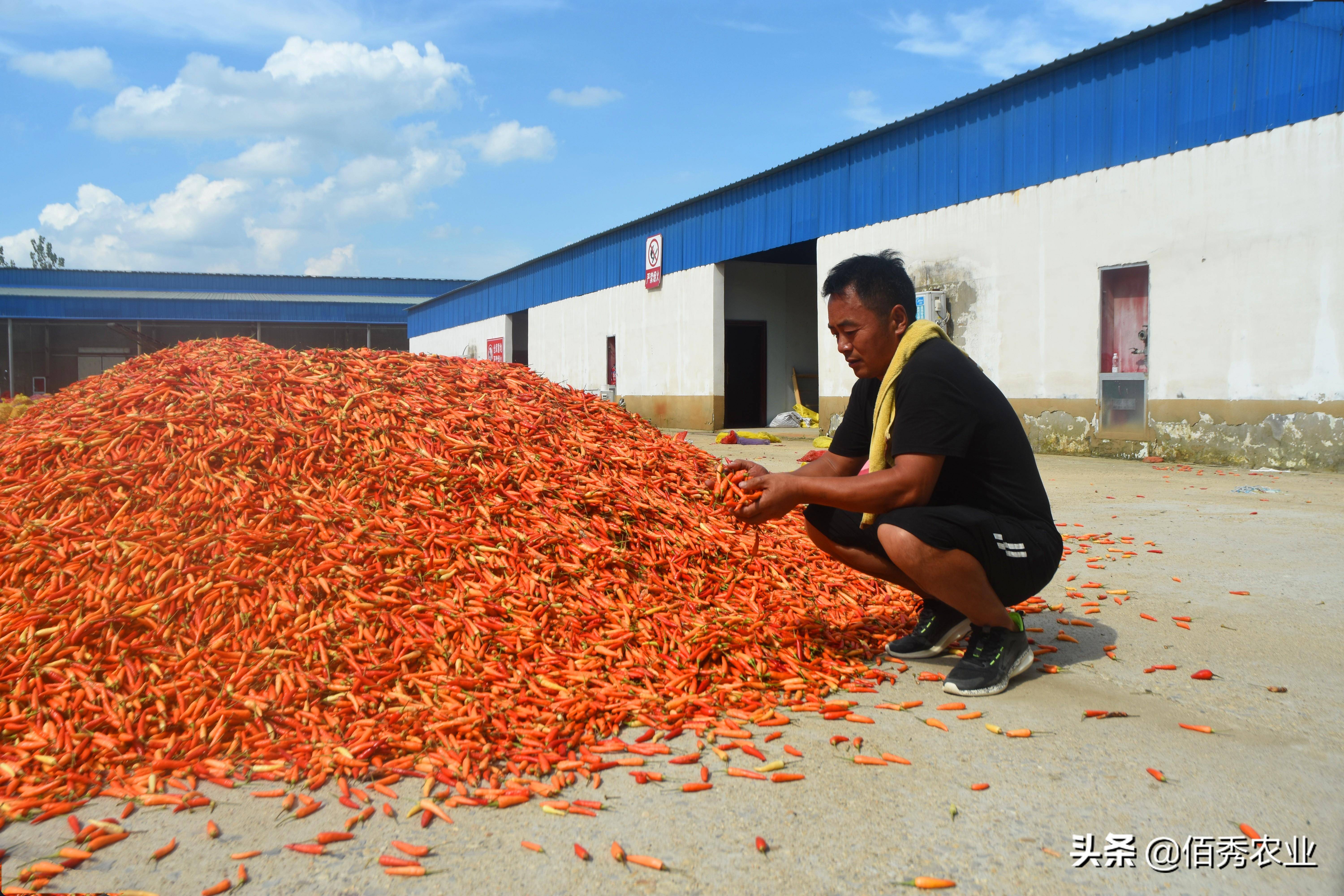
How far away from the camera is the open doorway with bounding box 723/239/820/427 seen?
878 inches

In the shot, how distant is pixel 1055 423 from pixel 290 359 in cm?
1139

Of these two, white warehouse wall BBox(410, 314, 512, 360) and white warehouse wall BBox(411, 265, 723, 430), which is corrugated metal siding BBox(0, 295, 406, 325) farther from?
white warehouse wall BBox(411, 265, 723, 430)

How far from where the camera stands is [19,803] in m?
2.35

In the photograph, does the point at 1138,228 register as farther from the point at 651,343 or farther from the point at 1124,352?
the point at 651,343

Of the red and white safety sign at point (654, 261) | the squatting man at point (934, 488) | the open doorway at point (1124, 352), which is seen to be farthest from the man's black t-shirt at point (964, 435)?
the red and white safety sign at point (654, 261)

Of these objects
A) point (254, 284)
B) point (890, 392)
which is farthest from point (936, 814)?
point (254, 284)

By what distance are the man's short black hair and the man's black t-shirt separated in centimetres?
21

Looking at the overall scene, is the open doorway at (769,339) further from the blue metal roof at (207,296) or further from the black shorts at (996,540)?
the blue metal roof at (207,296)

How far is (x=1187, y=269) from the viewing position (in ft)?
37.2

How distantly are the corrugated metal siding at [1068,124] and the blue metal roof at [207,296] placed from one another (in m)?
29.1

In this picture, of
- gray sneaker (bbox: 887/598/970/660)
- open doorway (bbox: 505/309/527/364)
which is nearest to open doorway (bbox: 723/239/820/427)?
open doorway (bbox: 505/309/527/364)

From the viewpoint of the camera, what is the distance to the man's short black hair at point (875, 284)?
334cm

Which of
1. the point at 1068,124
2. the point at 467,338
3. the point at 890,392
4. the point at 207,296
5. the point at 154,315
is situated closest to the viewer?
the point at 890,392

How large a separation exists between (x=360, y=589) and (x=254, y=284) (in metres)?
53.8
